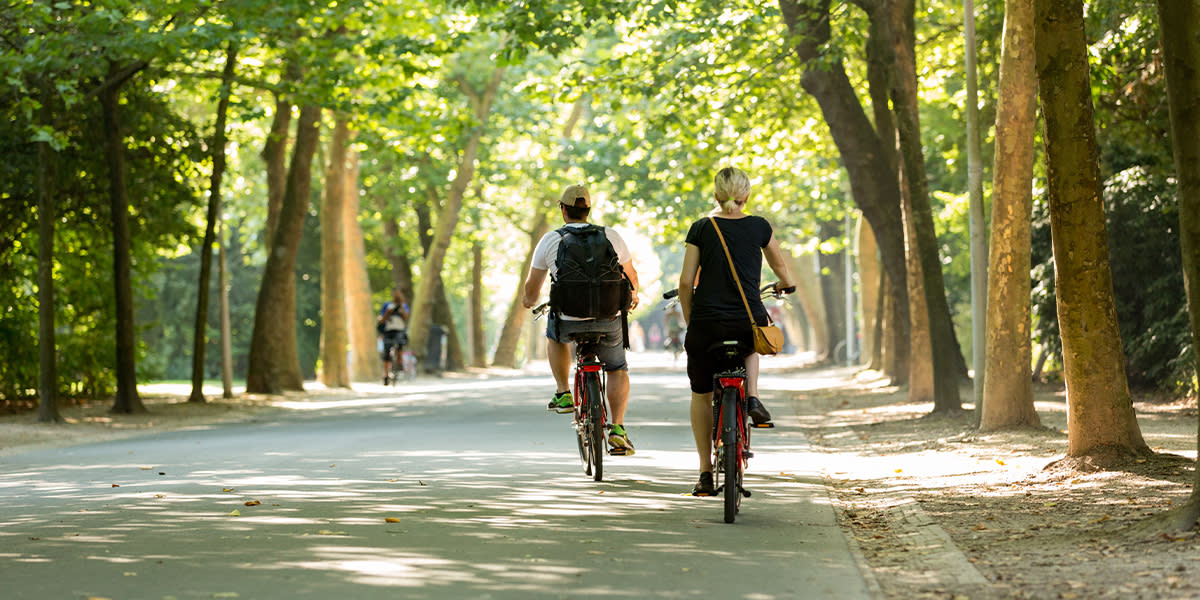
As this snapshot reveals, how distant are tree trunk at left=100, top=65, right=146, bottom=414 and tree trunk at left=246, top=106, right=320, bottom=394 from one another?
5.45m

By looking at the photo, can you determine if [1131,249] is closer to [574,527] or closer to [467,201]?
[574,527]

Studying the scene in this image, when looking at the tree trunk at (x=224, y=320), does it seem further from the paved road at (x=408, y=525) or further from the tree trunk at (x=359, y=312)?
the paved road at (x=408, y=525)

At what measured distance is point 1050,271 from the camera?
23.7 m

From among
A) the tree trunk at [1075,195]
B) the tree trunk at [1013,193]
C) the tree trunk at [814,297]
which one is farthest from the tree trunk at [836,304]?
the tree trunk at [1075,195]

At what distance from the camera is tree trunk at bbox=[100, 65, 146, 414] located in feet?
72.2

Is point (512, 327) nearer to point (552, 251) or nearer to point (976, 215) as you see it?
point (976, 215)

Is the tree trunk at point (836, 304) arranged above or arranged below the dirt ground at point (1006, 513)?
above

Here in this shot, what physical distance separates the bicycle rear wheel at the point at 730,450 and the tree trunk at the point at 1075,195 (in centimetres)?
272

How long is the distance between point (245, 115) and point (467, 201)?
2372 cm

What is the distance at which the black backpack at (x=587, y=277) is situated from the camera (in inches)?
425

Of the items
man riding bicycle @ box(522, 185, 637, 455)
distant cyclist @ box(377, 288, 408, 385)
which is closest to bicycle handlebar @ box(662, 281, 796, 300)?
man riding bicycle @ box(522, 185, 637, 455)

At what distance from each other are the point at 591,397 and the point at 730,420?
238 centimetres

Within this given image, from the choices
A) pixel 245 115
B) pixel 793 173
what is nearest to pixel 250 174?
pixel 793 173

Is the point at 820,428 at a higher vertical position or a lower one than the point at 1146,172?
lower
